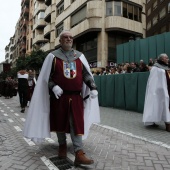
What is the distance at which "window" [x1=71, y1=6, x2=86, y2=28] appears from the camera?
28.1 meters

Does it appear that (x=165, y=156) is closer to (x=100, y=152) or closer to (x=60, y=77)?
(x=100, y=152)

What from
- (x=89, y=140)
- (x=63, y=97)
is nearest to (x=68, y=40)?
(x=63, y=97)

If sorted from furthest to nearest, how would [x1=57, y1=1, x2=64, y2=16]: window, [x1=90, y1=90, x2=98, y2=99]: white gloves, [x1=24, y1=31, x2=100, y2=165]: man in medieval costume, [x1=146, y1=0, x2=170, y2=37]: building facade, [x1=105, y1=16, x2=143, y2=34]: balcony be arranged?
[x1=146, y1=0, x2=170, y2=37]: building facade, [x1=57, y1=1, x2=64, y2=16]: window, [x1=105, y1=16, x2=143, y2=34]: balcony, [x1=90, y1=90, x2=98, y2=99]: white gloves, [x1=24, y1=31, x2=100, y2=165]: man in medieval costume

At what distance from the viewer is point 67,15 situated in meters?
32.5

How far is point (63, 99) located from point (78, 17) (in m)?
26.1

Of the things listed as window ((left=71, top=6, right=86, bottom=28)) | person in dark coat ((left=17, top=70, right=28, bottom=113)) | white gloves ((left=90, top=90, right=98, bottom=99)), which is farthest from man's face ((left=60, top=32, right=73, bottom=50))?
window ((left=71, top=6, right=86, bottom=28))

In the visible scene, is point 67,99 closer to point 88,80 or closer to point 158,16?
point 88,80

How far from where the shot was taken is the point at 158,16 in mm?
47281

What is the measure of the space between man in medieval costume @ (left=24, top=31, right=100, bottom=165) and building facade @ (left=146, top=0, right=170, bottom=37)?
40.4 m

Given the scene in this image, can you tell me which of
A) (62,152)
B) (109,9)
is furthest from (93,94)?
(109,9)

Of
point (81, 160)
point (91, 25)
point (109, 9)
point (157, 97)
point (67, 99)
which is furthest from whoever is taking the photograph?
point (109, 9)

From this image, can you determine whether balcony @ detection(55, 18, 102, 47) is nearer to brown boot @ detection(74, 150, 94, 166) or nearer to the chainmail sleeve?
the chainmail sleeve

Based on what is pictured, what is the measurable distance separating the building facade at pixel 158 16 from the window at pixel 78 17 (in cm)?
1766

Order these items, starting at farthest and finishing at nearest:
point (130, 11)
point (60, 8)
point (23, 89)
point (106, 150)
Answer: point (60, 8)
point (130, 11)
point (23, 89)
point (106, 150)
